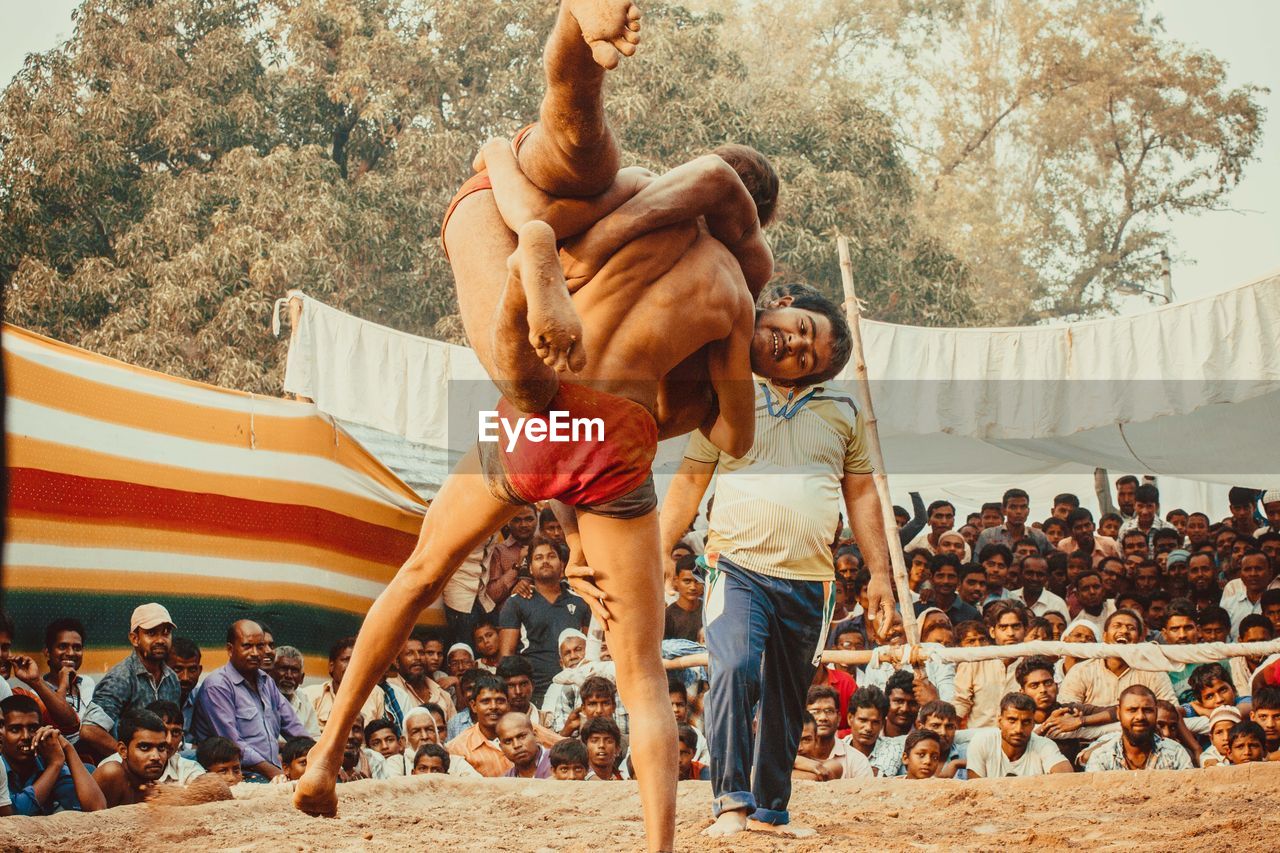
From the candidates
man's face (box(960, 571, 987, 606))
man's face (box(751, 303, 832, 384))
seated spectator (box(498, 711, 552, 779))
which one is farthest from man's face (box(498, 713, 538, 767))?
man's face (box(751, 303, 832, 384))

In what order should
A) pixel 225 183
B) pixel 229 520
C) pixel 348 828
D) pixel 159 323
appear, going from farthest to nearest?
1. pixel 225 183
2. pixel 159 323
3. pixel 229 520
4. pixel 348 828

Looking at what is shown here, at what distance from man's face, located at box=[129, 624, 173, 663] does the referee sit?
258 cm

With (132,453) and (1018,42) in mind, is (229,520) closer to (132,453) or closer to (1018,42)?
(132,453)

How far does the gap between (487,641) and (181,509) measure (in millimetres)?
1954

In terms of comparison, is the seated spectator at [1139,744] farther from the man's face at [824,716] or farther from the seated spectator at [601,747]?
the seated spectator at [601,747]

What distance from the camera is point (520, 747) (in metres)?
6.01

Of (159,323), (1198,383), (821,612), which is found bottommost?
(821,612)

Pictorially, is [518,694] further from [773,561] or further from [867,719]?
[773,561]

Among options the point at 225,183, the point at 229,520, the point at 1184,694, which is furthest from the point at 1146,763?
the point at 225,183

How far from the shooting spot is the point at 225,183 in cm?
1460

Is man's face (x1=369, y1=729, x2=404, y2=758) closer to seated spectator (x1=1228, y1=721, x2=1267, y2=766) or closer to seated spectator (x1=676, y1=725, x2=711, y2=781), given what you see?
seated spectator (x1=676, y1=725, x2=711, y2=781)

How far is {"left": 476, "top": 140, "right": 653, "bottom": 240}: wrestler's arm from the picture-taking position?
2744mm

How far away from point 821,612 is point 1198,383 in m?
4.92

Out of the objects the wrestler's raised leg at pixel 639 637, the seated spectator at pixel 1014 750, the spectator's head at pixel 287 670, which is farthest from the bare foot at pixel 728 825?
the spectator's head at pixel 287 670
